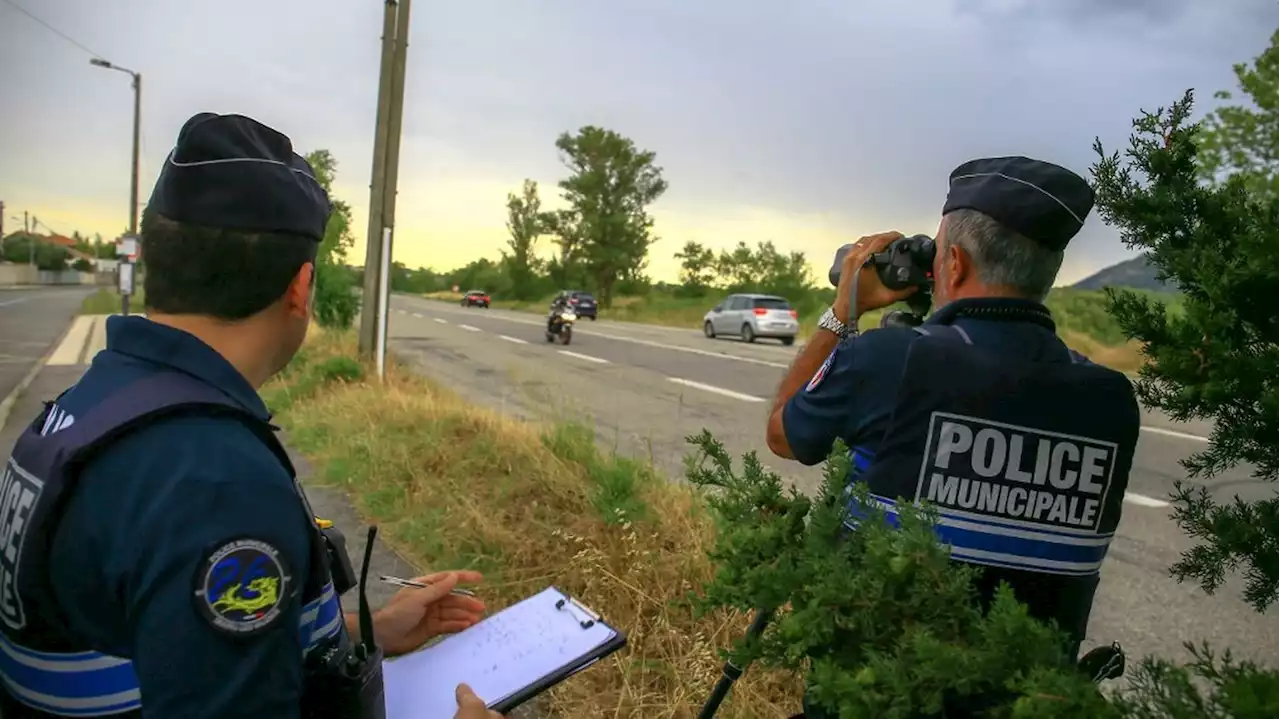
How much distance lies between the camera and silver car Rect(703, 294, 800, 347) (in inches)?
1059

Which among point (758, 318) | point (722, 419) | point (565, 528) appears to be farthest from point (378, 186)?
point (758, 318)

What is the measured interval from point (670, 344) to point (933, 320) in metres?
21.2

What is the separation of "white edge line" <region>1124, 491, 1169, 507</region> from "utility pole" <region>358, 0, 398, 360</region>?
792 cm

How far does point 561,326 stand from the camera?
868 inches

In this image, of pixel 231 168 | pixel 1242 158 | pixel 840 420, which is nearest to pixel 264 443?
pixel 231 168

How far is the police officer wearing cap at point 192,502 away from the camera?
1.04m

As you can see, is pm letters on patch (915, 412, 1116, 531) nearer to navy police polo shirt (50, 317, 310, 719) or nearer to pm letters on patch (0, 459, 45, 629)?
navy police polo shirt (50, 317, 310, 719)

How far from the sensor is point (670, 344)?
23000 millimetres

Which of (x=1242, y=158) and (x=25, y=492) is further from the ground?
(x=1242, y=158)

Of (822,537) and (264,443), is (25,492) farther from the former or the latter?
(822,537)

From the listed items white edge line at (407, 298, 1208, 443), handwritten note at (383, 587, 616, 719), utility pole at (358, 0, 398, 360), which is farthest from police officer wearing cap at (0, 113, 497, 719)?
white edge line at (407, 298, 1208, 443)

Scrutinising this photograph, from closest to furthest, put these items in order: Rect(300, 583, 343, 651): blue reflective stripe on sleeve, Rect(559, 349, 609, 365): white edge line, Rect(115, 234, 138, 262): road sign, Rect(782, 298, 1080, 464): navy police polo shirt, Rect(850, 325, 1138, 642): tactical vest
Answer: Rect(300, 583, 343, 651): blue reflective stripe on sleeve < Rect(850, 325, 1138, 642): tactical vest < Rect(782, 298, 1080, 464): navy police polo shirt < Rect(559, 349, 609, 365): white edge line < Rect(115, 234, 138, 262): road sign

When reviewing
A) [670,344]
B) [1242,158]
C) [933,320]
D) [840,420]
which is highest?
[1242,158]

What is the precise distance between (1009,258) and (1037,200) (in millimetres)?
115
